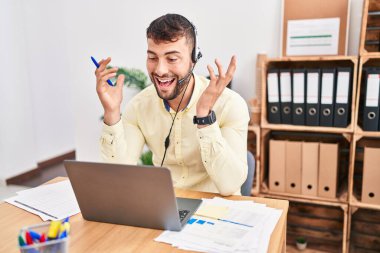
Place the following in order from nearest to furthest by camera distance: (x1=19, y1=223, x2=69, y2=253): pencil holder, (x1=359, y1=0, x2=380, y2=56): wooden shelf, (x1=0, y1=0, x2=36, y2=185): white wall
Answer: (x1=19, y1=223, x2=69, y2=253): pencil holder < (x1=359, y1=0, x2=380, y2=56): wooden shelf < (x1=0, y1=0, x2=36, y2=185): white wall

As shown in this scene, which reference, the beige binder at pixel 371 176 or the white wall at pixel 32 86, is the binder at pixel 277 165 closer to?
the beige binder at pixel 371 176

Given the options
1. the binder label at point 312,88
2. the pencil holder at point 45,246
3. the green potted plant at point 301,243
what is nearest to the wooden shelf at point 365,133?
the binder label at point 312,88

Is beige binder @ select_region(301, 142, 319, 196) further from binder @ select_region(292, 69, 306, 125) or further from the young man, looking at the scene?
the young man

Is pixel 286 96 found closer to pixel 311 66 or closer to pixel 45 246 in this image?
pixel 311 66

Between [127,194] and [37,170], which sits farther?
[37,170]

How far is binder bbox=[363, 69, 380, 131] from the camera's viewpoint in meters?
1.96

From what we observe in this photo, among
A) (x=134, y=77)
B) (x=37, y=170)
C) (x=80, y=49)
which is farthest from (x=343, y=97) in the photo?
(x=37, y=170)

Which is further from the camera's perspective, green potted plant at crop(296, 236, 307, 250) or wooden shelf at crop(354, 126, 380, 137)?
green potted plant at crop(296, 236, 307, 250)

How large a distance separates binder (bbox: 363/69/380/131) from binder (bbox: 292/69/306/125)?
0.34 meters

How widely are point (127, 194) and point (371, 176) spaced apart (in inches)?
66.6

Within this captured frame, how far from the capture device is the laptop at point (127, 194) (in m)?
0.84

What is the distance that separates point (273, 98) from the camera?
85.9 inches

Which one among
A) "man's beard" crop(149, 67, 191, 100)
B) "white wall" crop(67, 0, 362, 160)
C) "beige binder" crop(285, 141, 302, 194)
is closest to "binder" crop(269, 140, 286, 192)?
"beige binder" crop(285, 141, 302, 194)

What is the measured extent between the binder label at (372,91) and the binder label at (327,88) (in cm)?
19
